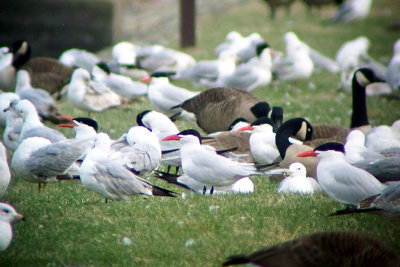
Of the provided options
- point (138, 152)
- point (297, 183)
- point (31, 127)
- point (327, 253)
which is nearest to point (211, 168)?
point (138, 152)

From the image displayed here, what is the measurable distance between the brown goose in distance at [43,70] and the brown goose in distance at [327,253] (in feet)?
27.5

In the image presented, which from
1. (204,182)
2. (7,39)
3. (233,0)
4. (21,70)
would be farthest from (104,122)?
(233,0)

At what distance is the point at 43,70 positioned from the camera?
1113 centimetres

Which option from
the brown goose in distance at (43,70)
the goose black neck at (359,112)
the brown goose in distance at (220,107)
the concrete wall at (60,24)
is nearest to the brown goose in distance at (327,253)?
the brown goose in distance at (220,107)

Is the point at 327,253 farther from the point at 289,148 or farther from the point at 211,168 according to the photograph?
the point at 289,148

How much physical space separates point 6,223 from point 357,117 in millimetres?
5989

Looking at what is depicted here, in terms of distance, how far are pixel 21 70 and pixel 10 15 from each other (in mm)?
5478

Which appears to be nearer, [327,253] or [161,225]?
[327,253]

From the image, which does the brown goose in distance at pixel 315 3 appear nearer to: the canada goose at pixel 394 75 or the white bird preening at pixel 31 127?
the canada goose at pixel 394 75

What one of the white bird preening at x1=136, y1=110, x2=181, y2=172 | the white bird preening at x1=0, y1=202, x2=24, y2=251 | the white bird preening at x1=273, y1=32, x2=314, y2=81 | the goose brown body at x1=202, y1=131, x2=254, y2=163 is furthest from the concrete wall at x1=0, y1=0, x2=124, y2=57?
the white bird preening at x1=0, y1=202, x2=24, y2=251

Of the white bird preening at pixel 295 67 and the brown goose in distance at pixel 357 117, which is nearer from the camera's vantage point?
the brown goose in distance at pixel 357 117

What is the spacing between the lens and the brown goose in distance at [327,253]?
10.8ft

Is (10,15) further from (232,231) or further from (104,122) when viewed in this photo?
(232,231)

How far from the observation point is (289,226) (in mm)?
4734
